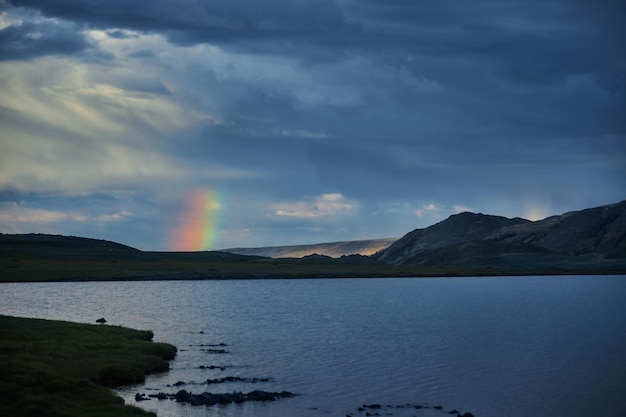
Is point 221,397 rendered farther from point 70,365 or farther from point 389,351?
point 389,351

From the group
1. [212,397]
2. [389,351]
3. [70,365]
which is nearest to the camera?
[212,397]

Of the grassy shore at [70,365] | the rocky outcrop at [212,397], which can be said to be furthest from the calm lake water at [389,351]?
the grassy shore at [70,365]

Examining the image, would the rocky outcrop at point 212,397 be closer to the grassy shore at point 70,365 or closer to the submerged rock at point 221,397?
the submerged rock at point 221,397

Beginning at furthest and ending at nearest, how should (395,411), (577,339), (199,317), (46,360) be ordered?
(199,317) → (577,339) → (46,360) → (395,411)

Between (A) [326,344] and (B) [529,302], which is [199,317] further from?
(B) [529,302]

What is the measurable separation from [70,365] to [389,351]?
102 ft

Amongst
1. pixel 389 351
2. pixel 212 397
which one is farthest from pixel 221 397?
pixel 389 351

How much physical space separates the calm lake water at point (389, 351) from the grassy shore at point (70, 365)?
2481mm

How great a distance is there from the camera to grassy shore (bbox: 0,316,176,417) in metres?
37.4

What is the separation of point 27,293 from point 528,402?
124492 millimetres

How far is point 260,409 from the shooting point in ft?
148

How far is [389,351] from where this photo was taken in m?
71.1

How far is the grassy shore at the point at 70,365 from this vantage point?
3738 centimetres

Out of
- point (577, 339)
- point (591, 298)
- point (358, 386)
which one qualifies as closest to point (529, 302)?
point (591, 298)
